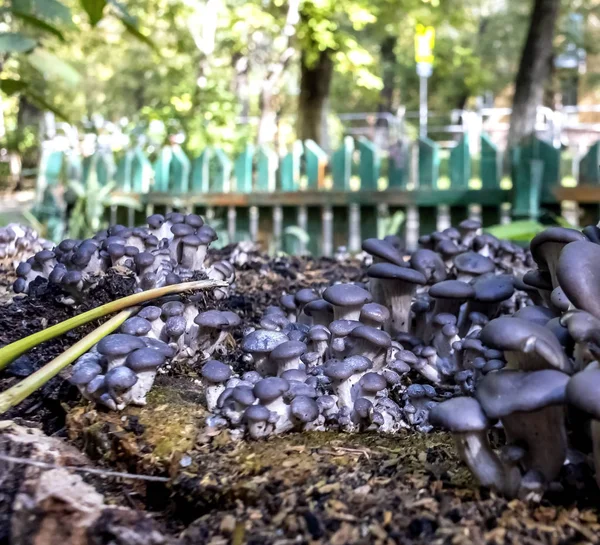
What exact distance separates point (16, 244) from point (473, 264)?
250 cm

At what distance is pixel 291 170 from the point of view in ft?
24.1

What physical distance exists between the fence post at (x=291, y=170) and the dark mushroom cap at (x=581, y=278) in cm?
601

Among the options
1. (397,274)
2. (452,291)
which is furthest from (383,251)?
(452,291)

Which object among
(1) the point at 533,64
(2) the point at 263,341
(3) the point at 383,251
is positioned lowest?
(2) the point at 263,341

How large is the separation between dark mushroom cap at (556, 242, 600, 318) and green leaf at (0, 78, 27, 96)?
2902 mm

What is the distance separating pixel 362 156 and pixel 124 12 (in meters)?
4.17

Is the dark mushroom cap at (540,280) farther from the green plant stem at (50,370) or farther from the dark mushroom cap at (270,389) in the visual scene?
the green plant stem at (50,370)

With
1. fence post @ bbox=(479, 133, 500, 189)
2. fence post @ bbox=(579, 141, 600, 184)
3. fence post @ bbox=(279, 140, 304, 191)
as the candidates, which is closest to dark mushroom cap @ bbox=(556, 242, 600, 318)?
fence post @ bbox=(579, 141, 600, 184)

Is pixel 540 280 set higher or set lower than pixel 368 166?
lower

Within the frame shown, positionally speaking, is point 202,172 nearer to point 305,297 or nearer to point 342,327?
point 305,297

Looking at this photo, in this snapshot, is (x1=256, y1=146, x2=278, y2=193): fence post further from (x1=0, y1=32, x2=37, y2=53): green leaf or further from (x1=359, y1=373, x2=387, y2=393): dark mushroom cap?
(x1=359, y1=373, x2=387, y2=393): dark mushroom cap

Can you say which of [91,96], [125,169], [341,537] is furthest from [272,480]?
[91,96]

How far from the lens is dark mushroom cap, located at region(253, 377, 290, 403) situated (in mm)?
1581

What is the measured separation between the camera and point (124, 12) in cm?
303
